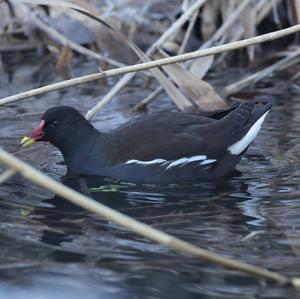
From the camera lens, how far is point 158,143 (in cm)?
506

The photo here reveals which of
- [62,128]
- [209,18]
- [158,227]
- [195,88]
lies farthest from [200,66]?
[158,227]

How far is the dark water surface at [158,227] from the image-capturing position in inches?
132

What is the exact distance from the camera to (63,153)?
535 centimetres

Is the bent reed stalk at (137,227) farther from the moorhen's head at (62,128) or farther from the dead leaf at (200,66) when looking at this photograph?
the dead leaf at (200,66)

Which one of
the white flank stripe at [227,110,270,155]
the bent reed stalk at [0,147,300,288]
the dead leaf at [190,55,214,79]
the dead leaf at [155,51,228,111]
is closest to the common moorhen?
the white flank stripe at [227,110,270,155]

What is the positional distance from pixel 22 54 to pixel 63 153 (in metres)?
3.41

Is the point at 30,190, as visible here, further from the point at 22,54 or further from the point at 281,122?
the point at 22,54

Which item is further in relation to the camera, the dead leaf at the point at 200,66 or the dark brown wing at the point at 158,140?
the dead leaf at the point at 200,66

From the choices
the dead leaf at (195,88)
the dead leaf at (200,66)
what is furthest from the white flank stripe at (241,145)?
the dead leaf at (200,66)

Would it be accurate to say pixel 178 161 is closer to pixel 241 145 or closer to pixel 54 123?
pixel 241 145

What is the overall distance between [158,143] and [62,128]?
1.96ft

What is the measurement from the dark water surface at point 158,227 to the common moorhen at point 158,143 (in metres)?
0.12

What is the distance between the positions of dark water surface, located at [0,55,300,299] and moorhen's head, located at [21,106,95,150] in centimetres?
18

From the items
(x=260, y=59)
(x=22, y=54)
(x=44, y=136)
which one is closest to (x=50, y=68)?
(x=22, y=54)
